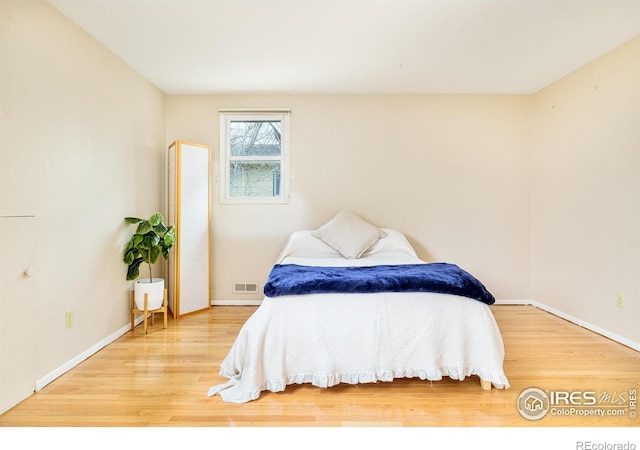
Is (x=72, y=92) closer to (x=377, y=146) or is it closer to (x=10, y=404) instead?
(x=10, y=404)

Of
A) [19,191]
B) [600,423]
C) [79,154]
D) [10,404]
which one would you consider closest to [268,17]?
[79,154]

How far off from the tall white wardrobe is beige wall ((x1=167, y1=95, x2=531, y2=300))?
0.92ft

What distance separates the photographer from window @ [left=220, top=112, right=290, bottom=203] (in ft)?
13.5

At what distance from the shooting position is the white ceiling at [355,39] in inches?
94.0

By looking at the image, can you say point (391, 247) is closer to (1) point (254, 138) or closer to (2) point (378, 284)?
(2) point (378, 284)

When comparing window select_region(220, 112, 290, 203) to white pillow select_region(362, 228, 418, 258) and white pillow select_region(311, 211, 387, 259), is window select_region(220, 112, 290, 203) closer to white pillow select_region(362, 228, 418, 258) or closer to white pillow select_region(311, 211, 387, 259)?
white pillow select_region(311, 211, 387, 259)

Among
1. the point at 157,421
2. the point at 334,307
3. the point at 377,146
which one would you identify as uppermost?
the point at 377,146

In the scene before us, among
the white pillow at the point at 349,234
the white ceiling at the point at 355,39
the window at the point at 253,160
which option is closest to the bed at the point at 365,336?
the white pillow at the point at 349,234

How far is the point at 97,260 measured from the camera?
9.27 ft

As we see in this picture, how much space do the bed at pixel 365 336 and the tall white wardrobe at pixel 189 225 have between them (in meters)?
1.74

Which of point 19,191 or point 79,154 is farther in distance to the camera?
point 79,154

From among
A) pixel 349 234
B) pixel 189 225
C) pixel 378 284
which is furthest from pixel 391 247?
pixel 189 225

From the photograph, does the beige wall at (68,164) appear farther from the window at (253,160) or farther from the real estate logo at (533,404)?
the real estate logo at (533,404)

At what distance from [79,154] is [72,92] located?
0.45 m
